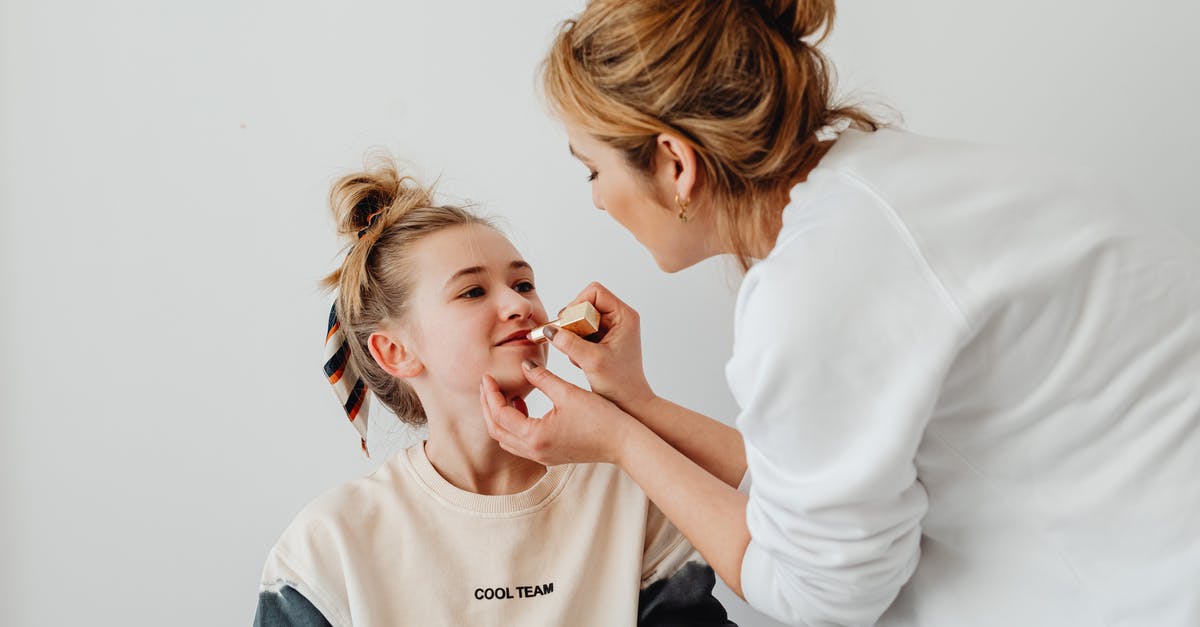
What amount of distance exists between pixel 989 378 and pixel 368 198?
0.94 m

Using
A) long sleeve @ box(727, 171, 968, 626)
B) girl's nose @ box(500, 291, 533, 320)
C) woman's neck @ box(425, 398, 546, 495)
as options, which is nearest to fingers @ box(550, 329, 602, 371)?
girl's nose @ box(500, 291, 533, 320)

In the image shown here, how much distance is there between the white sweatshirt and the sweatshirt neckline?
473 millimetres

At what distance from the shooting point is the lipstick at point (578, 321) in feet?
4.11

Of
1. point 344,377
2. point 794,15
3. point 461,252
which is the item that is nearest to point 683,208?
point 794,15

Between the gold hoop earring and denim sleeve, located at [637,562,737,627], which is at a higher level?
the gold hoop earring

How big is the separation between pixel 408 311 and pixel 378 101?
0.45 metres

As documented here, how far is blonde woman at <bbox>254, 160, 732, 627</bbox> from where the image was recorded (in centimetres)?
129

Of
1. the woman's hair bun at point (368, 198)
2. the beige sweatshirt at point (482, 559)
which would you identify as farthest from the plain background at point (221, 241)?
the beige sweatshirt at point (482, 559)

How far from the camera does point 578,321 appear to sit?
1259 mm

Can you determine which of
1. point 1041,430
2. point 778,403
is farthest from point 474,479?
point 1041,430

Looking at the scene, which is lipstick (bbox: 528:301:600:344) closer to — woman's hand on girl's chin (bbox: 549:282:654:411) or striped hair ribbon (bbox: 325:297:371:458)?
woman's hand on girl's chin (bbox: 549:282:654:411)

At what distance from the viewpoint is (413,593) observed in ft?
4.26

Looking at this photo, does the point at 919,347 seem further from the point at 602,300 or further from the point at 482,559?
the point at 482,559

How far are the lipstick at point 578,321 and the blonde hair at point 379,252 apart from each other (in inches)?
9.7
